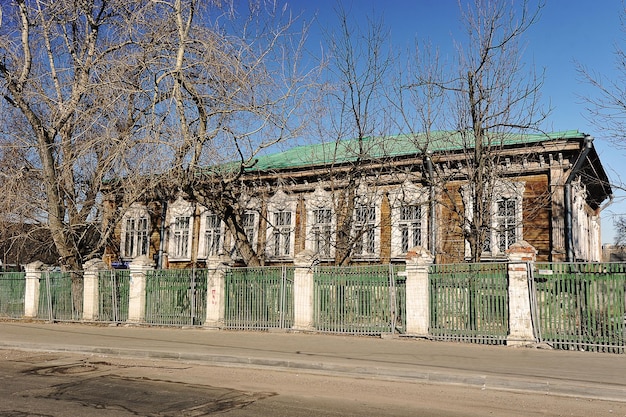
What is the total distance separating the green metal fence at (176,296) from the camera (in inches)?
700

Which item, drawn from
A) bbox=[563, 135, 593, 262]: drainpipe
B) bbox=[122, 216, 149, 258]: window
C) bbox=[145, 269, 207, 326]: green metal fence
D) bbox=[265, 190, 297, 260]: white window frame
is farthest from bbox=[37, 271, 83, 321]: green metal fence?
bbox=[563, 135, 593, 262]: drainpipe

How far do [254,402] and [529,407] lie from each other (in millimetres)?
3497

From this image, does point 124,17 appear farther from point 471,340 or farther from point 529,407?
point 529,407

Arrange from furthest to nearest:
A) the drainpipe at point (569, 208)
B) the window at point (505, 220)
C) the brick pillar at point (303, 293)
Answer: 1. the window at point (505, 220)
2. the drainpipe at point (569, 208)
3. the brick pillar at point (303, 293)

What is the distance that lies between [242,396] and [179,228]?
1892 centimetres

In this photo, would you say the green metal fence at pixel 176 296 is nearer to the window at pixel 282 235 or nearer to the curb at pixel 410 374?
the curb at pixel 410 374

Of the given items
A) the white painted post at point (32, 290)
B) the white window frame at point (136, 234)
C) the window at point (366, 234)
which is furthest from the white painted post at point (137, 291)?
the white window frame at point (136, 234)

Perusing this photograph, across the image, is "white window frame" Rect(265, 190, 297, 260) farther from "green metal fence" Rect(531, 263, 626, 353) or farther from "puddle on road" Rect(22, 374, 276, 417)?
"puddle on road" Rect(22, 374, 276, 417)

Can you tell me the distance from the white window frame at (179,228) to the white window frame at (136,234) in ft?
4.08

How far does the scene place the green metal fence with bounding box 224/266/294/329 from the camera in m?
16.2

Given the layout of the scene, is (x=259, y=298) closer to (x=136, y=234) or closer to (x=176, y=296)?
(x=176, y=296)

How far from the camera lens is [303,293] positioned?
52.3 feet

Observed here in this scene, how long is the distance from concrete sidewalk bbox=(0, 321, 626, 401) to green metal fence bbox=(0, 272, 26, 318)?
6123 millimetres

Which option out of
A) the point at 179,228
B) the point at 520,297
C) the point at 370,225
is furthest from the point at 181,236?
the point at 520,297
